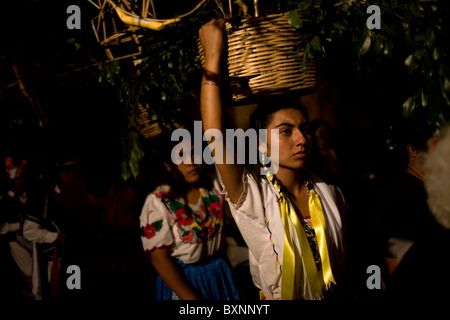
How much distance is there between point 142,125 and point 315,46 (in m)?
1.04

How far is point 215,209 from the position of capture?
2.33 m

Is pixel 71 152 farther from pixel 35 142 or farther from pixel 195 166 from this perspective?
pixel 195 166

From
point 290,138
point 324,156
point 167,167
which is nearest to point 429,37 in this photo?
point 290,138

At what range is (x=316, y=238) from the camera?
158cm

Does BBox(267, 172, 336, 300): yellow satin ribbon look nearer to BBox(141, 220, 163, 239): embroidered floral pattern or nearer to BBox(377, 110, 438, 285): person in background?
BBox(377, 110, 438, 285): person in background

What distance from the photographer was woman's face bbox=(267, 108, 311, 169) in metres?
1.62

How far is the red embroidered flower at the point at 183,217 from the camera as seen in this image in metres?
2.14

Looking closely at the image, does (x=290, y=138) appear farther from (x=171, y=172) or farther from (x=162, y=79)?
(x=171, y=172)

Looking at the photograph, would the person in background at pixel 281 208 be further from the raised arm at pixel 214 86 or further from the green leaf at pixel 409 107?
the green leaf at pixel 409 107

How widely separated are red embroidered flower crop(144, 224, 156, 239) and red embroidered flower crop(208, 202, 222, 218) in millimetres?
455

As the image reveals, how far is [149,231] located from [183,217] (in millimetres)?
258

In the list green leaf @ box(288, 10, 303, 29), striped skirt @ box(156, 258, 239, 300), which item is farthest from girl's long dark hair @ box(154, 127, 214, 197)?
green leaf @ box(288, 10, 303, 29)
